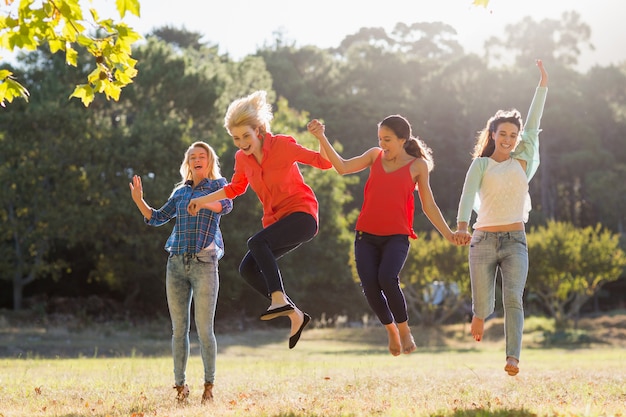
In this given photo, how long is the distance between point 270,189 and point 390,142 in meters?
1.19

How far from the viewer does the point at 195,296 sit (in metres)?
8.05

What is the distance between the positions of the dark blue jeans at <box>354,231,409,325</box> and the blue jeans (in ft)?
2.37

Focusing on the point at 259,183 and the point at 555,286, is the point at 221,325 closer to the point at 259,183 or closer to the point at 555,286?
the point at 555,286

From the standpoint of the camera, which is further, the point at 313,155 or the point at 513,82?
the point at 513,82

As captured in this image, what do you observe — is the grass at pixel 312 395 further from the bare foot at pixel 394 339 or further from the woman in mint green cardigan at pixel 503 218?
the woman in mint green cardigan at pixel 503 218

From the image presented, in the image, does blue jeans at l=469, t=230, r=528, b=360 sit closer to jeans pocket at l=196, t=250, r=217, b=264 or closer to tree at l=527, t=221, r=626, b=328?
jeans pocket at l=196, t=250, r=217, b=264

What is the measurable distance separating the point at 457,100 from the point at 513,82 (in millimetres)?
3709

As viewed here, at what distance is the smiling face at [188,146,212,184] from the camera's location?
837 centimetres

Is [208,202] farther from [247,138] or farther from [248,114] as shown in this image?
[248,114]

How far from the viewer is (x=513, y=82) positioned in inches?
2099

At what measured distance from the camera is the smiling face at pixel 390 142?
7805mm

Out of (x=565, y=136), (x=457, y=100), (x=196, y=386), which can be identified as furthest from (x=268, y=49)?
(x=196, y=386)

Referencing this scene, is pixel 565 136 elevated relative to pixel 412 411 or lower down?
elevated

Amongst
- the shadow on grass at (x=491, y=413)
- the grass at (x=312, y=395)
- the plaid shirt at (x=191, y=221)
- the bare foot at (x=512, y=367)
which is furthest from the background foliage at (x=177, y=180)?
the shadow on grass at (x=491, y=413)
